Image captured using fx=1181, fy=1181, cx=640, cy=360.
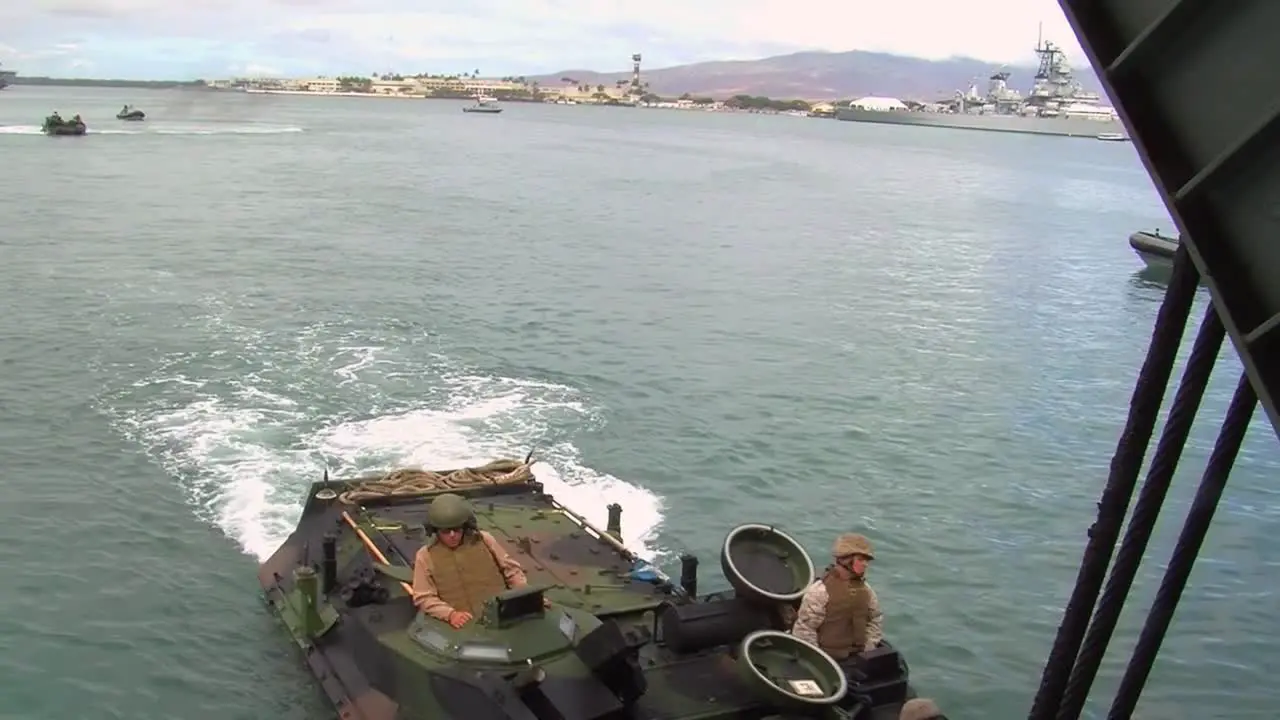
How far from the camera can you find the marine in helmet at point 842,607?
9.92 metres

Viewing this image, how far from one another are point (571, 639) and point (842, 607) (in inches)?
91.5

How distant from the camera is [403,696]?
1068 cm

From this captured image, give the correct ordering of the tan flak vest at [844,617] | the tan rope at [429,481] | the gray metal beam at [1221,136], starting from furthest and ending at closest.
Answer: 1. the tan rope at [429,481]
2. the tan flak vest at [844,617]
3. the gray metal beam at [1221,136]

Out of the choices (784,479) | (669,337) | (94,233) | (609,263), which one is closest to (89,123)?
(94,233)

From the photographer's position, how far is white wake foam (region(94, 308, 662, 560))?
65.1ft

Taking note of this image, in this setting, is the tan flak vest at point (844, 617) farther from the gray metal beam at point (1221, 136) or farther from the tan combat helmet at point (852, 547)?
the gray metal beam at point (1221, 136)

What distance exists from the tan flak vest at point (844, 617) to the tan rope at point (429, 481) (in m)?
6.43

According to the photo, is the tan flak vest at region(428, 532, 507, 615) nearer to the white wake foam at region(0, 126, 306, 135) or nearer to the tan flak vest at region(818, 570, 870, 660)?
the tan flak vest at region(818, 570, 870, 660)

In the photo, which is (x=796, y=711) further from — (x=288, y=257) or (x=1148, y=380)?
(x=288, y=257)

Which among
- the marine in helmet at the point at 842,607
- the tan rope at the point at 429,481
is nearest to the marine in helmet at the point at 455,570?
the marine in helmet at the point at 842,607

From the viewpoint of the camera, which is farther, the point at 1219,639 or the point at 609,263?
the point at 609,263

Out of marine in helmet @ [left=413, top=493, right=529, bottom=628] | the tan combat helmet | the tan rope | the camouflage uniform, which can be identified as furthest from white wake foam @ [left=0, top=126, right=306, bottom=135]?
the camouflage uniform

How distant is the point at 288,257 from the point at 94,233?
8874 mm

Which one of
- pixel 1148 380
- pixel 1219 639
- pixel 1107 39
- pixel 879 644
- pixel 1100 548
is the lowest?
pixel 1219 639
